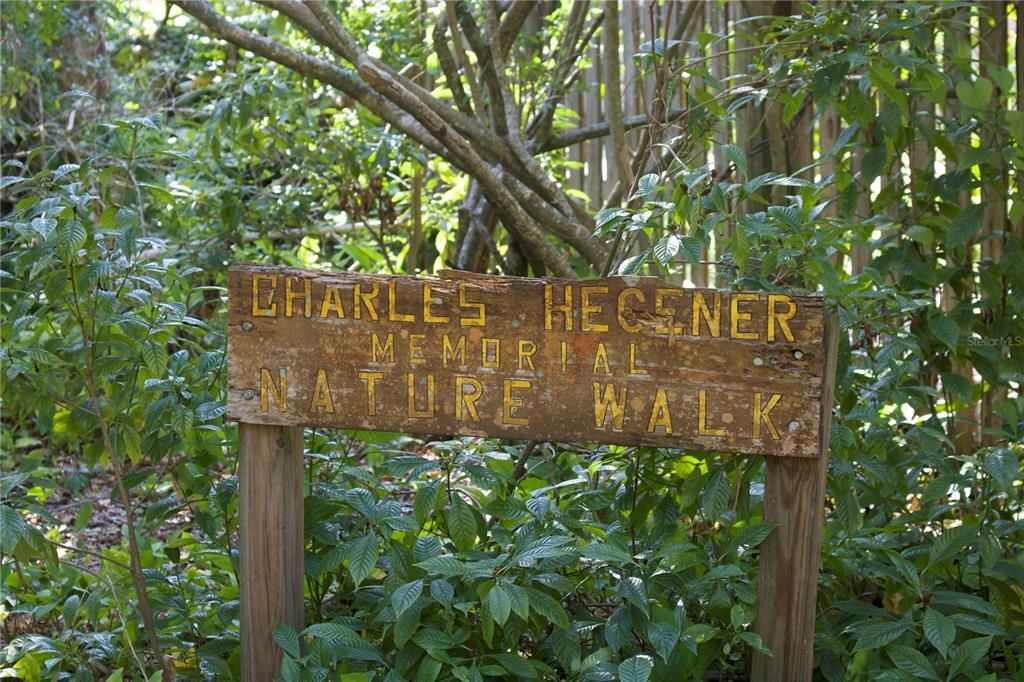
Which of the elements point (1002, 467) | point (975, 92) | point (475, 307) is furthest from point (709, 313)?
point (975, 92)

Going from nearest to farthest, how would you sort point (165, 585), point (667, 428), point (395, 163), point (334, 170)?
point (667, 428) → point (165, 585) → point (395, 163) → point (334, 170)

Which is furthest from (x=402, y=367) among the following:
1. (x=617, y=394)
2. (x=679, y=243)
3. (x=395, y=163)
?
(x=395, y=163)

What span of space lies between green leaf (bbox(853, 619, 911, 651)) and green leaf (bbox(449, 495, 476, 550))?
0.96 meters

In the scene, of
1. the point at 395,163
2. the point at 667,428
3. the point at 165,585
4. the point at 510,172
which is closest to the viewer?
the point at 667,428

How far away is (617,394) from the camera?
2.56 metres

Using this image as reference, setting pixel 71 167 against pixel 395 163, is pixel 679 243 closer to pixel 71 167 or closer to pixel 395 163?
pixel 71 167

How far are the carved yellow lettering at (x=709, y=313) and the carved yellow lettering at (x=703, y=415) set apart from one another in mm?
Answer: 139

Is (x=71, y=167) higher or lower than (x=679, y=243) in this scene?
higher

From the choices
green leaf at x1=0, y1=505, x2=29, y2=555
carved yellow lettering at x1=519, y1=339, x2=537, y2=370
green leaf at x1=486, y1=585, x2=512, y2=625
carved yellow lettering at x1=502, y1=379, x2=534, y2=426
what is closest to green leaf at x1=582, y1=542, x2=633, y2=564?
green leaf at x1=486, y1=585, x2=512, y2=625

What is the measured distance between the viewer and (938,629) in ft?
8.52

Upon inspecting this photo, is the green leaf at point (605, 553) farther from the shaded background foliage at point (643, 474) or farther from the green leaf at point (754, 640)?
the green leaf at point (754, 640)

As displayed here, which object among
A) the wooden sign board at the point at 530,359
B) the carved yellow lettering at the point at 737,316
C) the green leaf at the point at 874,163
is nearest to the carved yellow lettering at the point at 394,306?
the wooden sign board at the point at 530,359

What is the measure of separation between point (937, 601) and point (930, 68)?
4.84ft

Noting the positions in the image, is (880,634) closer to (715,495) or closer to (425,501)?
(715,495)
